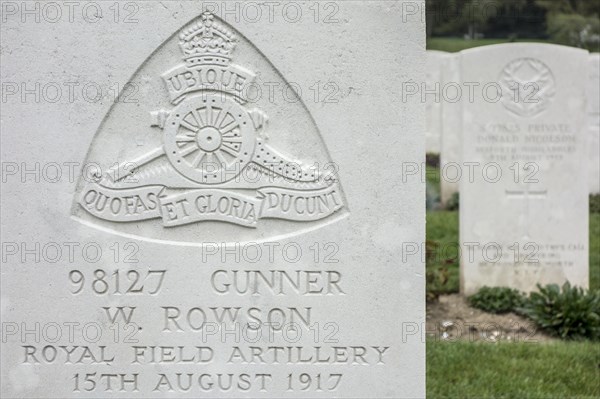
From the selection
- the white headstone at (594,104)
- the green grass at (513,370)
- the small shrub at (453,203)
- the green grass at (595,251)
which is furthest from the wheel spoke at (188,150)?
the white headstone at (594,104)

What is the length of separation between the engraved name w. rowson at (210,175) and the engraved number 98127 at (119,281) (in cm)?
19

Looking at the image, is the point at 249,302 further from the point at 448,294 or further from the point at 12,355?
the point at 448,294

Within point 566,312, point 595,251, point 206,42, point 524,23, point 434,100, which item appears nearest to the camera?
point 206,42

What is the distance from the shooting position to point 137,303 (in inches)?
119

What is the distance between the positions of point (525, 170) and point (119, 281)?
16.5 ft

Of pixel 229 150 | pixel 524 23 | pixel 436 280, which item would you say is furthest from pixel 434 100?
pixel 524 23

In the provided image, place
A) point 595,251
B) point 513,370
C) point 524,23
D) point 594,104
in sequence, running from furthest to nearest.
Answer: point 524,23
point 594,104
point 595,251
point 513,370

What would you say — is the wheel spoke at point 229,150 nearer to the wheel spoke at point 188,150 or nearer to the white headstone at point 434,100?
the wheel spoke at point 188,150

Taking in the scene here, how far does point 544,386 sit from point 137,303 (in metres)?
2.79

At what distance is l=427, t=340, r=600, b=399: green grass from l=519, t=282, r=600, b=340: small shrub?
0.31 meters

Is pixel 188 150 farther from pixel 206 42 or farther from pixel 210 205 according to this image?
pixel 206 42

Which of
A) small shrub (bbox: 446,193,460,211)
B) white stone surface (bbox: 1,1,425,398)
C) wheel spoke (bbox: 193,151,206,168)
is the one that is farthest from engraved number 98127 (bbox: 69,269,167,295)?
small shrub (bbox: 446,193,460,211)

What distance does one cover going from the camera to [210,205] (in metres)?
2.98

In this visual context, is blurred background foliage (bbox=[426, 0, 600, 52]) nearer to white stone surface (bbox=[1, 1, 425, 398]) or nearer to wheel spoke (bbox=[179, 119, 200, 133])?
white stone surface (bbox=[1, 1, 425, 398])
